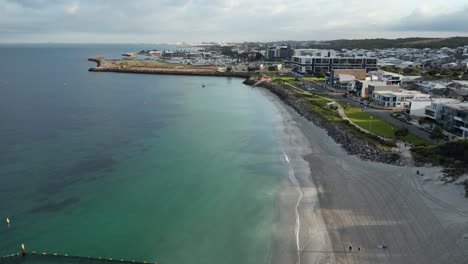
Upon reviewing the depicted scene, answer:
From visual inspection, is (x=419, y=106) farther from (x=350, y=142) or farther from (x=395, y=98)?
(x=350, y=142)

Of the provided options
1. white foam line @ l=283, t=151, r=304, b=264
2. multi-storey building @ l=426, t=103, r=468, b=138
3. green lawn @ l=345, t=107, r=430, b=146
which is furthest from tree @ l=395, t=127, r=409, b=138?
white foam line @ l=283, t=151, r=304, b=264

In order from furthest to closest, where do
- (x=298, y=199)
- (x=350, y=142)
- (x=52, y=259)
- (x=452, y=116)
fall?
(x=452, y=116) → (x=350, y=142) → (x=298, y=199) → (x=52, y=259)

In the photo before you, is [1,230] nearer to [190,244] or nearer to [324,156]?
[190,244]

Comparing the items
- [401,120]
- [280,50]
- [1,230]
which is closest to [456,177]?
[401,120]

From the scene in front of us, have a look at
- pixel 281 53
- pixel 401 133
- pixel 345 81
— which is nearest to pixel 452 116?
pixel 401 133

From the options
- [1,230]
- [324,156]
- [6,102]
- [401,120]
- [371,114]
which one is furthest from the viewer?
[6,102]

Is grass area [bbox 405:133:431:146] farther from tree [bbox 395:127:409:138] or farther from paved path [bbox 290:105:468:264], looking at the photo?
paved path [bbox 290:105:468:264]

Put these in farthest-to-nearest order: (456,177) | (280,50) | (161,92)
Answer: (280,50)
(161,92)
(456,177)
